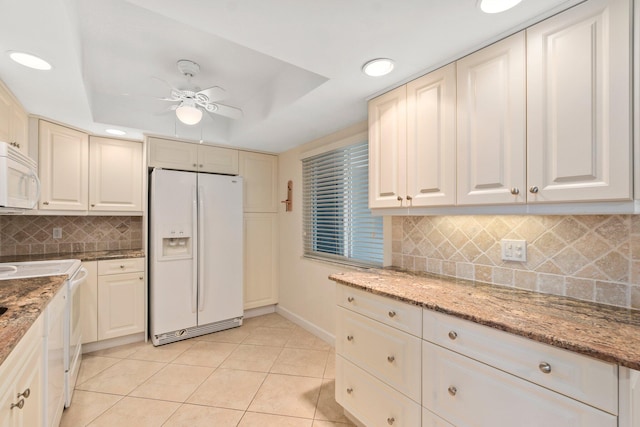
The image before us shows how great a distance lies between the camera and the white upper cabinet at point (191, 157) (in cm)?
291

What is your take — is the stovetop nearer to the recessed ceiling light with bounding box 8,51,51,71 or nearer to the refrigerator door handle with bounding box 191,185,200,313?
the refrigerator door handle with bounding box 191,185,200,313

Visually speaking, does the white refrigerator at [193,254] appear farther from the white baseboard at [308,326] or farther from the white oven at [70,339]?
the white oven at [70,339]

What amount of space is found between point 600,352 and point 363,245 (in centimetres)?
182

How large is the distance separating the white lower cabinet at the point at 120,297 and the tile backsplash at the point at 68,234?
0.58 meters

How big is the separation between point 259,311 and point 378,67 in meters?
3.18

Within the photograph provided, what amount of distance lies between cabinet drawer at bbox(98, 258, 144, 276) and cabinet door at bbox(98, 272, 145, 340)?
4 cm

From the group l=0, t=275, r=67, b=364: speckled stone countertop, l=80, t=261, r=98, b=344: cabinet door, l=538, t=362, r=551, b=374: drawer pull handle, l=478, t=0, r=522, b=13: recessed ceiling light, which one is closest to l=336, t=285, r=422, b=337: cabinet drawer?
l=538, t=362, r=551, b=374: drawer pull handle

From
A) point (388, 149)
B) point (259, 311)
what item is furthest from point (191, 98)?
point (259, 311)

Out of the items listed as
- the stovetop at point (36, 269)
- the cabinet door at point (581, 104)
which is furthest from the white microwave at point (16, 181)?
the cabinet door at point (581, 104)

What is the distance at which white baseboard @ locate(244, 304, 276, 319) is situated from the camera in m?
3.61

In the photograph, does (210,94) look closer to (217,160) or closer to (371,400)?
(217,160)

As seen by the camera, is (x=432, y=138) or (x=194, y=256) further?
(x=194, y=256)

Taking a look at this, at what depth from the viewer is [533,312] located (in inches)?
45.9

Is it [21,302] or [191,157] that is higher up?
[191,157]
